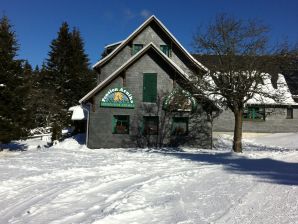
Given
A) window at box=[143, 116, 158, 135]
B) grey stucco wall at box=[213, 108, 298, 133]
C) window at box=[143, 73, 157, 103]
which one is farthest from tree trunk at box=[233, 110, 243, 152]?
grey stucco wall at box=[213, 108, 298, 133]

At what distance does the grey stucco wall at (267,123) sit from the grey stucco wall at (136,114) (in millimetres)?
8297

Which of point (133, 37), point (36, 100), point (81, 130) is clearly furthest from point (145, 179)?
point (36, 100)

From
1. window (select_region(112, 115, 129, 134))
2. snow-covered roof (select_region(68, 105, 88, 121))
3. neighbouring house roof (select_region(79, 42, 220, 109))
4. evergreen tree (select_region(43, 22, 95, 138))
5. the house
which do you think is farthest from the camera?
evergreen tree (select_region(43, 22, 95, 138))

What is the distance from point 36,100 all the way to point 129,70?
23.2 meters

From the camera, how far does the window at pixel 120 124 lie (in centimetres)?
2541

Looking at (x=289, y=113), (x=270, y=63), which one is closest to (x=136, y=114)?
(x=270, y=63)

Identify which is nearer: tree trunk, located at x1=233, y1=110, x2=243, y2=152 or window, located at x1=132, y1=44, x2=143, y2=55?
tree trunk, located at x1=233, y1=110, x2=243, y2=152

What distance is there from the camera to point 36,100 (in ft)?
148

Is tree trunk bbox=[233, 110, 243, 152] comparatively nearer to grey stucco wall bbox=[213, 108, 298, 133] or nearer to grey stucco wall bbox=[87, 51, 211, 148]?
grey stucco wall bbox=[87, 51, 211, 148]

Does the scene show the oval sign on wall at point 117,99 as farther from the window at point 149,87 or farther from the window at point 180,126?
the window at point 180,126

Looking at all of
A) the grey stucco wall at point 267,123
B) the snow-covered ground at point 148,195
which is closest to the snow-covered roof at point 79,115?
the grey stucco wall at point 267,123

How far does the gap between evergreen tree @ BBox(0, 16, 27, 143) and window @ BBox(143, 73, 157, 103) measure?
327 inches

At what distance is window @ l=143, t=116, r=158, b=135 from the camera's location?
25500mm

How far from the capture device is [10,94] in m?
22.5
